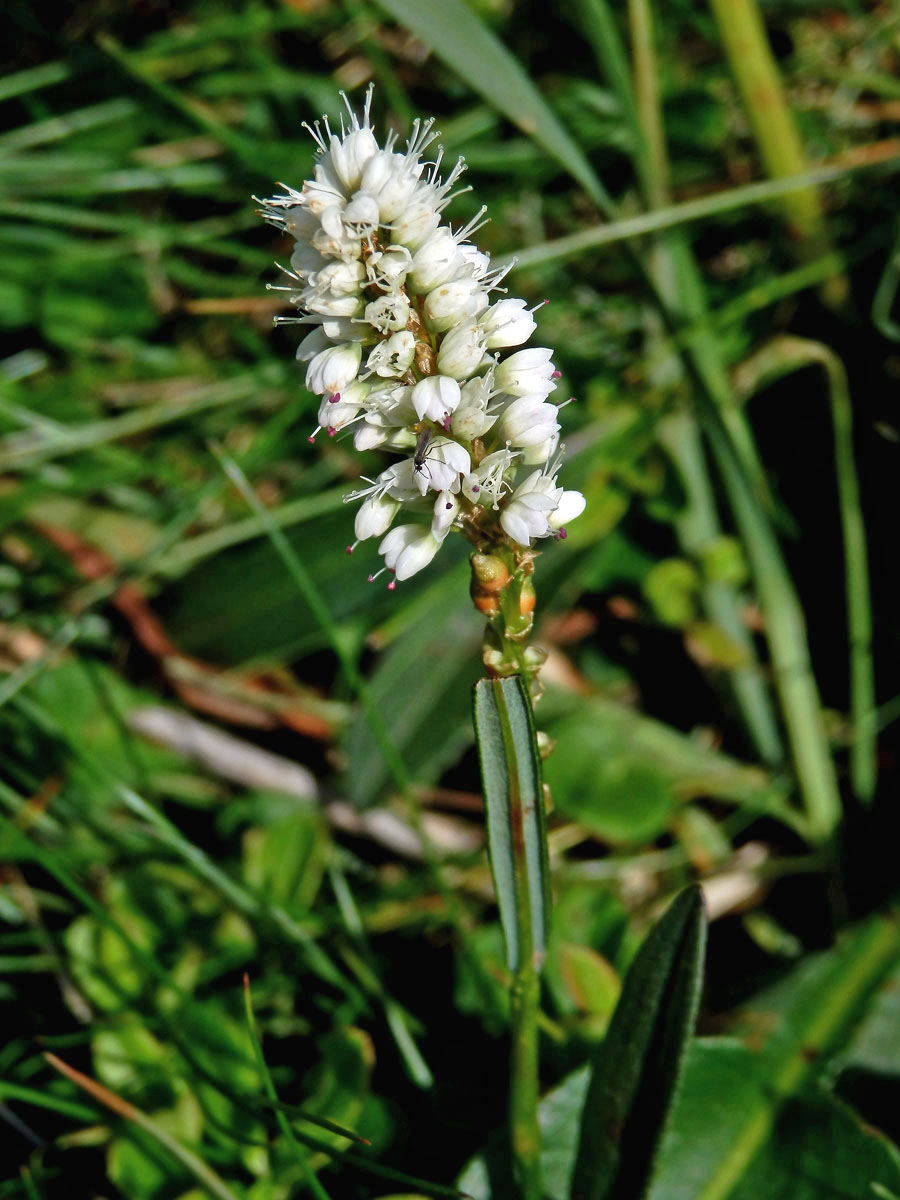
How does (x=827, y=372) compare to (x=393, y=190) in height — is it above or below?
above

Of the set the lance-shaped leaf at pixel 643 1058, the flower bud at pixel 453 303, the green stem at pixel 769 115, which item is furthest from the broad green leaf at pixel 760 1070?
the green stem at pixel 769 115

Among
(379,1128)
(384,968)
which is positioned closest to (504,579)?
(379,1128)

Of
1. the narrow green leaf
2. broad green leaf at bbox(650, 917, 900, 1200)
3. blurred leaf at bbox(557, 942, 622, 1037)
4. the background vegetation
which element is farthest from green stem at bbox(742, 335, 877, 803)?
blurred leaf at bbox(557, 942, 622, 1037)

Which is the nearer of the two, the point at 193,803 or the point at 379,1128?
the point at 379,1128

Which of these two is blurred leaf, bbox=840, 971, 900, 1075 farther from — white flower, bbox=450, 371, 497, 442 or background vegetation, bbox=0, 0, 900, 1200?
white flower, bbox=450, 371, 497, 442

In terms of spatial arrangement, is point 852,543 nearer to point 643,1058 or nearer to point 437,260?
point 643,1058

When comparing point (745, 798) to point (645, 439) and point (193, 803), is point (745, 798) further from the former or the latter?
point (193, 803)
